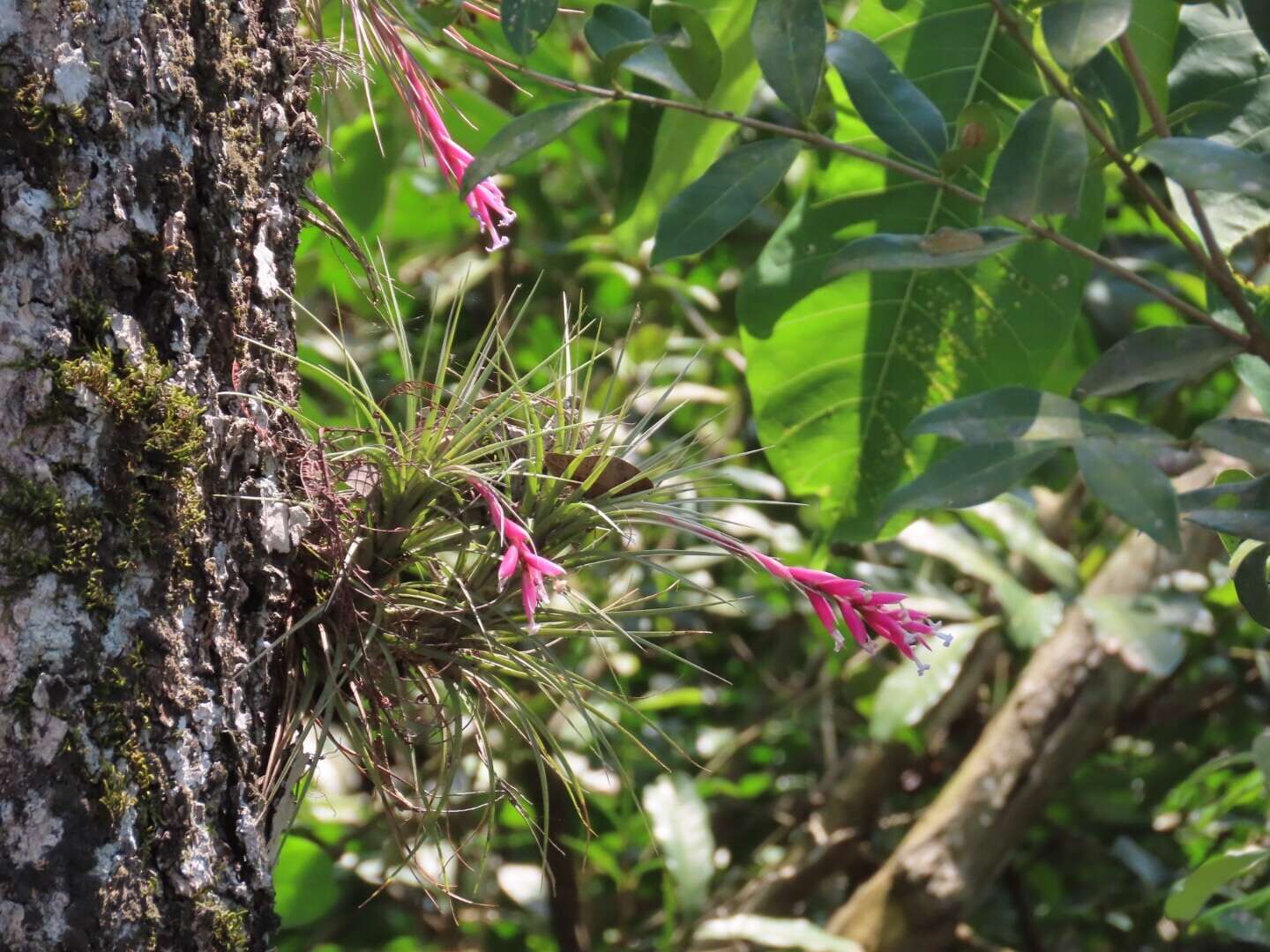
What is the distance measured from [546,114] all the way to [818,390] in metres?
0.50

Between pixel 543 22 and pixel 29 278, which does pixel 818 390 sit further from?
pixel 29 278

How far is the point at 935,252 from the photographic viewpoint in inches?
23.6

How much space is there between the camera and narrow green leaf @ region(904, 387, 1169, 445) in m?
0.55

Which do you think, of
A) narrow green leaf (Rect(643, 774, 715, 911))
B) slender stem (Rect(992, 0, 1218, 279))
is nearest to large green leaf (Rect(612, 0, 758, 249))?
slender stem (Rect(992, 0, 1218, 279))

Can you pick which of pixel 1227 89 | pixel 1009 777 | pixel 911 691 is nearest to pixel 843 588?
pixel 1227 89

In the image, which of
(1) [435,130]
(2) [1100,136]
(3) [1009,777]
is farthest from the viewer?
(3) [1009,777]

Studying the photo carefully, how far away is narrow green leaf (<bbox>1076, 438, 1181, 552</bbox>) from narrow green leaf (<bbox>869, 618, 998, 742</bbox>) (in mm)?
994

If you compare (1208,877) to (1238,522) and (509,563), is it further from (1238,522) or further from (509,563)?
(509,563)

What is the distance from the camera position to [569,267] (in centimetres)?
186

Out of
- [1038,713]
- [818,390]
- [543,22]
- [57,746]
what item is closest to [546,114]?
[543,22]

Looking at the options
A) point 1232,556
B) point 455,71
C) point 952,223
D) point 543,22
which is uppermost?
point 455,71

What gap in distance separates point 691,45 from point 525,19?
0.10 meters

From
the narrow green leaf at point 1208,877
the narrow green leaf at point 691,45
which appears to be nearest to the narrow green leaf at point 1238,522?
the narrow green leaf at point 691,45

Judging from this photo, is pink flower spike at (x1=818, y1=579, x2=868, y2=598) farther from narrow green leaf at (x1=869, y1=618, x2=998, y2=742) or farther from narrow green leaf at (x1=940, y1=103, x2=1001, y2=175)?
narrow green leaf at (x1=869, y1=618, x2=998, y2=742)
